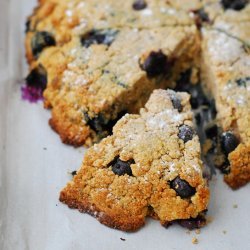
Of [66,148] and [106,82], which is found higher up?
[106,82]

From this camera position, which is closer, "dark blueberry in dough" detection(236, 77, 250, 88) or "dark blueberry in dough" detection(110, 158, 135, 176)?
"dark blueberry in dough" detection(110, 158, 135, 176)

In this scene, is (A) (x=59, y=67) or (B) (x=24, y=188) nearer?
(B) (x=24, y=188)

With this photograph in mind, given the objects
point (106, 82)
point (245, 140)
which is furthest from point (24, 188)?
point (245, 140)

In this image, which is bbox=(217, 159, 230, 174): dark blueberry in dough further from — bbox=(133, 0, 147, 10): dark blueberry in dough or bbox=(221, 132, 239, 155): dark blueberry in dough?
bbox=(133, 0, 147, 10): dark blueberry in dough

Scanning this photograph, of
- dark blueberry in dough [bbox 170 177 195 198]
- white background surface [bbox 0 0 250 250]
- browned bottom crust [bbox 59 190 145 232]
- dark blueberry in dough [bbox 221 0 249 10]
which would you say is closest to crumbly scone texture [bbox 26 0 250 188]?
dark blueberry in dough [bbox 221 0 249 10]

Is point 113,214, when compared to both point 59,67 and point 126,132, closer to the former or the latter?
point 126,132

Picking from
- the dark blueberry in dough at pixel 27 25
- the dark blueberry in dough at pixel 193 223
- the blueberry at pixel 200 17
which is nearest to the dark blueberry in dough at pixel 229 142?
the dark blueberry in dough at pixel 193 223
